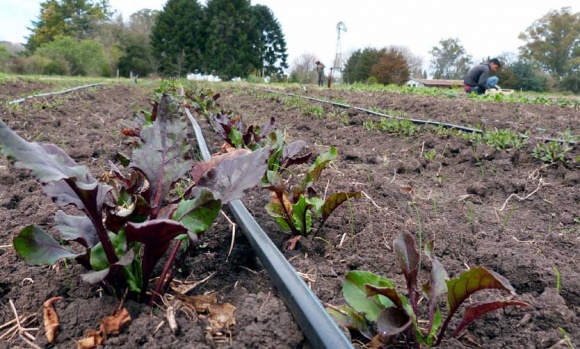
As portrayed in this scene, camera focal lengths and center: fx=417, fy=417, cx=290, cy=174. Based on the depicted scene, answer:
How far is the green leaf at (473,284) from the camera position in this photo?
3.25 feet

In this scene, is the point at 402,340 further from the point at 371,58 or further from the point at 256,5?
the point at 256,5

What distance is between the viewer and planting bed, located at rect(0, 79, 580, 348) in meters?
1.15

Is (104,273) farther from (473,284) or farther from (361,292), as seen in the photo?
(473,284)

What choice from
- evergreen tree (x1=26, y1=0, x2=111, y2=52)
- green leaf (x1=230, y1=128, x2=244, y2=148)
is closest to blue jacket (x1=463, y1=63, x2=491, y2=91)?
green leaf (x1=230, y1=128, x2=244, y2=148)

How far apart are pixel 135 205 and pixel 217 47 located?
44.9m

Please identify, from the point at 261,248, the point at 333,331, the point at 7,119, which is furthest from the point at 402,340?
the point at 7,119

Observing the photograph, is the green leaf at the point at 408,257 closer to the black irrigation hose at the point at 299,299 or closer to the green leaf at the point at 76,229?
the black irrigation hose at the point at 299,299

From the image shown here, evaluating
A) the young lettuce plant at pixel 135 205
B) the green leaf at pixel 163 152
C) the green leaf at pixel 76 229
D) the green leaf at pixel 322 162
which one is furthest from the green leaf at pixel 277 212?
the green leaf at pixel 76 229

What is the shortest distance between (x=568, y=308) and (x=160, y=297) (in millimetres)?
1317

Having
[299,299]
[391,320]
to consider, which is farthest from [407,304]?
[299,299]

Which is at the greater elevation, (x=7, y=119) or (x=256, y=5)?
(x=256, y=5)

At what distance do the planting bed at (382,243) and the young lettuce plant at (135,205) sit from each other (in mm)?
143

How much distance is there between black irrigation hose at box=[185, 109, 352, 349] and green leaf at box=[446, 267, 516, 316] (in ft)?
1.03

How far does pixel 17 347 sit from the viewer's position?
103 cm
